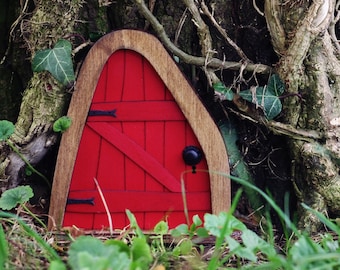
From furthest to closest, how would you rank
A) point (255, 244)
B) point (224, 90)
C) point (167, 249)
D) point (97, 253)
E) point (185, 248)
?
1. point (224, 90)
2. point (167, 249)
3. point (185, 248)
4. point (255, 244)
5. point (97, 253)

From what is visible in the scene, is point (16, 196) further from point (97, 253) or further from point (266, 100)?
point (266, 100)

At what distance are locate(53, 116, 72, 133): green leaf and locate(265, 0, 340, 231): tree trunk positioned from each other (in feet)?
2.27

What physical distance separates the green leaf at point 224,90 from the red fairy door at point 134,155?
15cm

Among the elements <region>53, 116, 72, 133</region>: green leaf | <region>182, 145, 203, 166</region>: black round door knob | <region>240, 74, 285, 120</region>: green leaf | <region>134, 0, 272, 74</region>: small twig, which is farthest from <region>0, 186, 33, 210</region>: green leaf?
<region>240, 74, 285, 120</region>: green leaf

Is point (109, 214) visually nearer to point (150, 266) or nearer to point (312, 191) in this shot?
point (150, 266)

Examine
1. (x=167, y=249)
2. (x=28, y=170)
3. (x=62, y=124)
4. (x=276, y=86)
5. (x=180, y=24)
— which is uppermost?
(x=180, y=24)

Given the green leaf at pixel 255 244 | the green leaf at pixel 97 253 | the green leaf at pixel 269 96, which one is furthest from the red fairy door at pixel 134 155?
the green leaf at pixel 97 253

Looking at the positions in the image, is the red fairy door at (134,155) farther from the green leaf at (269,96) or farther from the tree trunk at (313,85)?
the tree trunk at (313,85)

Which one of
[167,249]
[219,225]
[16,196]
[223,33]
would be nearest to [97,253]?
[219,225]

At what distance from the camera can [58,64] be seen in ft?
5.63

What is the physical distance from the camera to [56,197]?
1.75 metres

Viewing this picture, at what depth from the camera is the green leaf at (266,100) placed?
172 cm

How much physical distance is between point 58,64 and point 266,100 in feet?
2.16

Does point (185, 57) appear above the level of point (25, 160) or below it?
above
